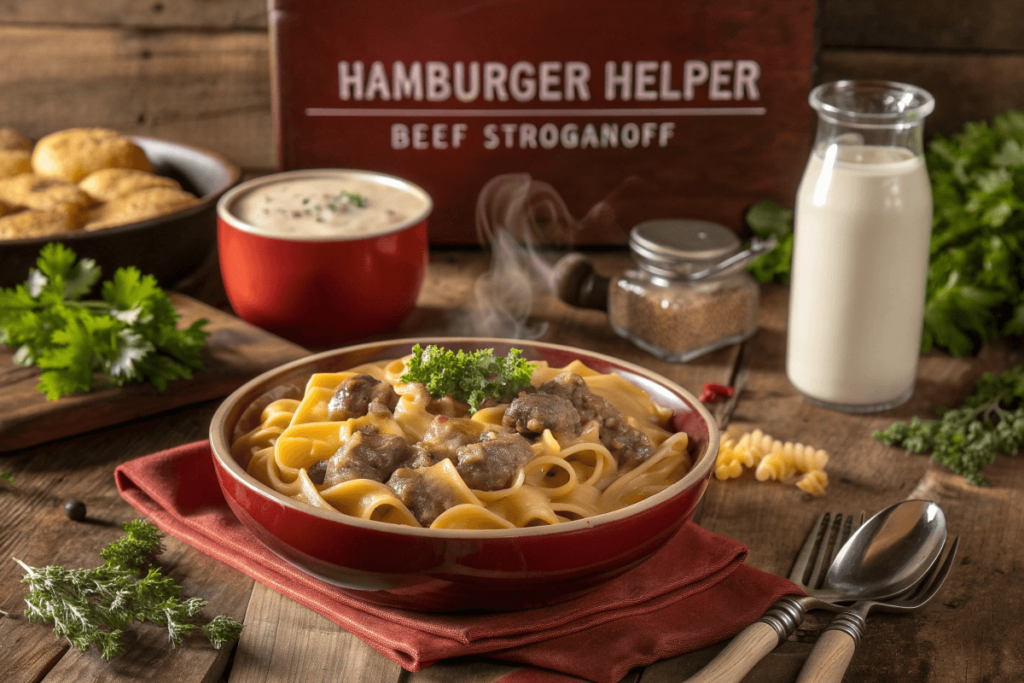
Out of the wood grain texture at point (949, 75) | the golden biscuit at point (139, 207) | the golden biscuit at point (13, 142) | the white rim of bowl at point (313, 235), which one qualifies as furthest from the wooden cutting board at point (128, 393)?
the wood grain texture at point (949, 75)

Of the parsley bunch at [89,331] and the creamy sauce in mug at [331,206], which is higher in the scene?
the creamy sauce in mug at [331,206]

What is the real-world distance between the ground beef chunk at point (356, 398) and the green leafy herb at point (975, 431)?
3.94 feet

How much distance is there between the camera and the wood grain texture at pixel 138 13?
12.9ft

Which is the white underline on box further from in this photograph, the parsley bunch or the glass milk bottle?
the parsley bunch

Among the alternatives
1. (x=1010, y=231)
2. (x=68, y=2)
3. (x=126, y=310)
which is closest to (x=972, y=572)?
(x=1010, y=231)

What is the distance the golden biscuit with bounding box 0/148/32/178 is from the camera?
3209 millimetres

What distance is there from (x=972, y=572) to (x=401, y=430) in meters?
1.08

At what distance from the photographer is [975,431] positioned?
2330 mm

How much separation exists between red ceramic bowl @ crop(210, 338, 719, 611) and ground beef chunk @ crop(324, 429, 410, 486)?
15 centimetres

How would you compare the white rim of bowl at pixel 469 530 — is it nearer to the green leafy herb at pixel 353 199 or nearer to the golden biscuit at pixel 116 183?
the green leafy herb at pixel 353 199

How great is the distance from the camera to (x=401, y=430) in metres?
1.80

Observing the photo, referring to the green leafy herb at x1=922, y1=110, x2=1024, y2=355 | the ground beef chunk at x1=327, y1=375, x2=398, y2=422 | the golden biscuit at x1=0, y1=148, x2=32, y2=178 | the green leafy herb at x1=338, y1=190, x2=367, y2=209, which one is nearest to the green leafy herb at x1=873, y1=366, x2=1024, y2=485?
the green leafy herb at x1=922, y1=110, x2=1024, y2=355

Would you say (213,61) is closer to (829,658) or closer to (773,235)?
(773,235)

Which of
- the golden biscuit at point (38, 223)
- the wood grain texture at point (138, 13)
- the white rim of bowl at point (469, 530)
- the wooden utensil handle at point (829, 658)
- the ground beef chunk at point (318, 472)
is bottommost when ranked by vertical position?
Result: the wooden utensil handle at point (829, 658)
